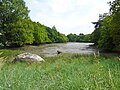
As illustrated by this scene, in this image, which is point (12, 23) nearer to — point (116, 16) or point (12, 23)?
point (12, 23)

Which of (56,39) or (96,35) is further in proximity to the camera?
(56,39)

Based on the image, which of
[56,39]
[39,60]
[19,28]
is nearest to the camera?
[39,60]

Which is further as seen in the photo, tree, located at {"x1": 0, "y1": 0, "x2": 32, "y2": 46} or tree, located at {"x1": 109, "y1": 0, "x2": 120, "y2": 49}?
tree, located at {"x1": 0, "y1": 0, "x2": 32, "y2": 46}

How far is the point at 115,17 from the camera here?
2578 centimetres

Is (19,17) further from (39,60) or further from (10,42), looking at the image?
(39,60)

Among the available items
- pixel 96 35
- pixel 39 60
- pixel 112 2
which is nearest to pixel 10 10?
pixel 96 35

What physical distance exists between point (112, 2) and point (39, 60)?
1165cm

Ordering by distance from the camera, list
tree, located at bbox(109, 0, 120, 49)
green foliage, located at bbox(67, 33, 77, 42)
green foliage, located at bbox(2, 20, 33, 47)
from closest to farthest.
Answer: tree, located at bbox(109, 0, 120, 49) → green foliage, located at bbox(2, 20, 33, 47) → green foliage, located at bbox(67, 33, 77, 42)

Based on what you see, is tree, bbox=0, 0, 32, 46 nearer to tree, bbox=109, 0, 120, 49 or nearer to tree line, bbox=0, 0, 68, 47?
tree line, bbox=0, 0, 68, 47

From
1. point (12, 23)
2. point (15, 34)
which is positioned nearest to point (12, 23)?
point (12, 23)

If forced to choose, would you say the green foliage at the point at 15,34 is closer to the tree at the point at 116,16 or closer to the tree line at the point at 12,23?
the tree line at the point at 12,23

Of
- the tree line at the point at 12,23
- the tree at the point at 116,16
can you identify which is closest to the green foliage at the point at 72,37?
the tree line at the point at 12,23

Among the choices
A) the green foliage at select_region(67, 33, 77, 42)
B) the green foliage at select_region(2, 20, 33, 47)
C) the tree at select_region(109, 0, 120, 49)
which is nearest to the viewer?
the tree at select_region(109, 0, 120, 49)

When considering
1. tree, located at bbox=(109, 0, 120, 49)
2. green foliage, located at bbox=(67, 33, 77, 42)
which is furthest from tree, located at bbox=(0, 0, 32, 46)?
green foliage, located at bbox=(67, 33, 77, 42)
